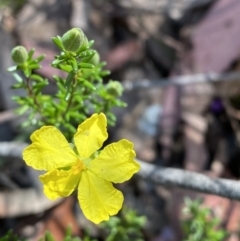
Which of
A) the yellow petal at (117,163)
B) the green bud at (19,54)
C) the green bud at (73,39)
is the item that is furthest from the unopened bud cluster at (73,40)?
the yellow petal at (117,163)

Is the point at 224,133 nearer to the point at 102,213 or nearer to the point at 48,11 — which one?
the point at 48,11

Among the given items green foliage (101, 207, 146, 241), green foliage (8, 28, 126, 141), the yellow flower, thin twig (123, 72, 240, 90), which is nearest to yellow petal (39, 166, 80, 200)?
the yellow flower

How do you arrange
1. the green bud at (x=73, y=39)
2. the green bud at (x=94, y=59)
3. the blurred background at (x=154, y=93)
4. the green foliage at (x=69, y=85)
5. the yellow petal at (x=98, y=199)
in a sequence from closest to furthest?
the yellow petal at (x=98, y=199) < the green bud at (x=73, y=39) < the green foliage at (x=69, y=85) < the green bud at (x=94, y=59) < the blurred background at (x=154, y=93)

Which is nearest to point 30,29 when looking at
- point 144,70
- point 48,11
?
point 48,11

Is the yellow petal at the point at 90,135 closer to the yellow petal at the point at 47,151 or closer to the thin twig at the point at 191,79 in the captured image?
the yellow petal at the point at 47,151

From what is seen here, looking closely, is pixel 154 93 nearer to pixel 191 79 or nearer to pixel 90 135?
pixel 191 79

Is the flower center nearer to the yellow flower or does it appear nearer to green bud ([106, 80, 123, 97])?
the yellow flower
